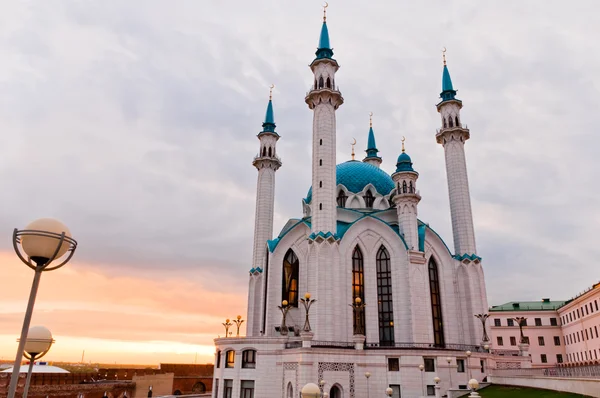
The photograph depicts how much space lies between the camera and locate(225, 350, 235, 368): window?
37278mm

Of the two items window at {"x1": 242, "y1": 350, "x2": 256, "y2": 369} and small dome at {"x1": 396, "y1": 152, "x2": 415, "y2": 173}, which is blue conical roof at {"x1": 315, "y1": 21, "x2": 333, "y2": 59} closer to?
small dome at {"x1": 396, "y1": 152, "x2": 415, "y2": 173}

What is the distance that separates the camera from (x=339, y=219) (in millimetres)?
47812

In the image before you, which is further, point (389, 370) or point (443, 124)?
point (443, 124)

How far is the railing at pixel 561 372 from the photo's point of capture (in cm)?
2236

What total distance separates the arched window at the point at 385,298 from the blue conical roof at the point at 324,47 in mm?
21849

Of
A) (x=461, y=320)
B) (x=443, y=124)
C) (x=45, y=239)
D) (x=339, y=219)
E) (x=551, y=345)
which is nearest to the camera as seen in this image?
(x=45, y=239)

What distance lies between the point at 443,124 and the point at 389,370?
1166 inches

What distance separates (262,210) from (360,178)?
12.7 meters

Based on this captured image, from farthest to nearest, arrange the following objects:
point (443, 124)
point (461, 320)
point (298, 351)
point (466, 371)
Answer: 1. point (443, 124)
2. point (461, 320)
3. point (466, 371)
4. point (298, 351)

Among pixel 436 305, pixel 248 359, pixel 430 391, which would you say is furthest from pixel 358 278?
pixel 248 359

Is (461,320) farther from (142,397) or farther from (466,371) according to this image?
(142,397)

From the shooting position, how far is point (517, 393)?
89.6 ft

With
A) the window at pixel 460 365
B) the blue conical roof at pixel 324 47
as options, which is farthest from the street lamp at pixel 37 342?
the blue conical roof at pixel 324 47

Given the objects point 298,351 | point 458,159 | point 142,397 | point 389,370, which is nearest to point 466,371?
point 389,370
